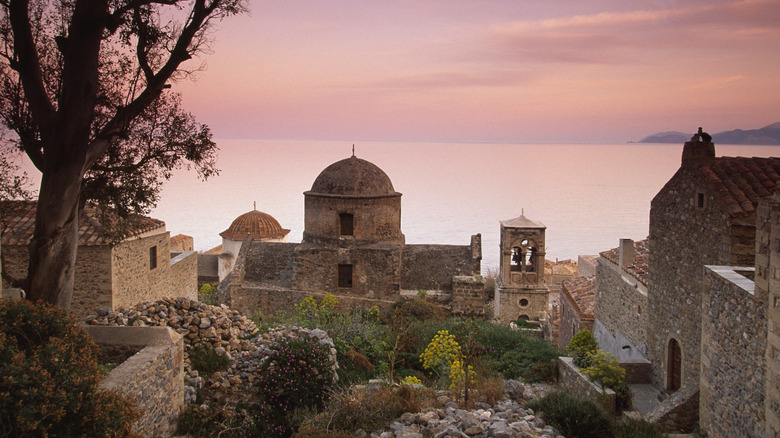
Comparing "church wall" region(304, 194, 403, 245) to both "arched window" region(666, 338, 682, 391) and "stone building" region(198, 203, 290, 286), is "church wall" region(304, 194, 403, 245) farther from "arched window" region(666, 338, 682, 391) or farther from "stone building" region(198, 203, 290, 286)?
"arched window" region(666, 338, 682, 391)

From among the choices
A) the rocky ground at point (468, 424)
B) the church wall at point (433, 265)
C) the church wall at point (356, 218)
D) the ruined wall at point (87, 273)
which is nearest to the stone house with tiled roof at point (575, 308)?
the church wall at point (433, 265)

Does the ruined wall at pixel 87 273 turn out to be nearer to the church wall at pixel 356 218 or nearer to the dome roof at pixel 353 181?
the church wall at pixel 356 218

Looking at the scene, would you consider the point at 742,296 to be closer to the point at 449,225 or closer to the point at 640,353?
the point at 640,353

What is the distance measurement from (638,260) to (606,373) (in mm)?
5191

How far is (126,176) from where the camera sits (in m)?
9.07

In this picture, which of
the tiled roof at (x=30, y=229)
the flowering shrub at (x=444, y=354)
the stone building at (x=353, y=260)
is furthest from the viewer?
the stone building at (x=353, y=260)

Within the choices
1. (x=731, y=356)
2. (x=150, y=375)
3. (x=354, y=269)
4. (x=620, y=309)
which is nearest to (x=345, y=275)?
(x=354, y=269)

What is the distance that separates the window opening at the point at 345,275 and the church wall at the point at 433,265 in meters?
1.88

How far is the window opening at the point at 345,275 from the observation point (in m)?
19.5

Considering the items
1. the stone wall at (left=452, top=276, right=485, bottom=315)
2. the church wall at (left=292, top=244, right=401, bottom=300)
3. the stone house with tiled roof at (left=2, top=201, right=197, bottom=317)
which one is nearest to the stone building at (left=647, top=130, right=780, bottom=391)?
the stone wall at (left=452, top=276, right=485, bottom=315)

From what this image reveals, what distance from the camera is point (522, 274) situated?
23281 mm

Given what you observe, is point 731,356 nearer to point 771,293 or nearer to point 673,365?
point 771,293

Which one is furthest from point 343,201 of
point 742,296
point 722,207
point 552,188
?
point 552,188

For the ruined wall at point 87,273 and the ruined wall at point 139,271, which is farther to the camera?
the ruined wall at point 139,271
